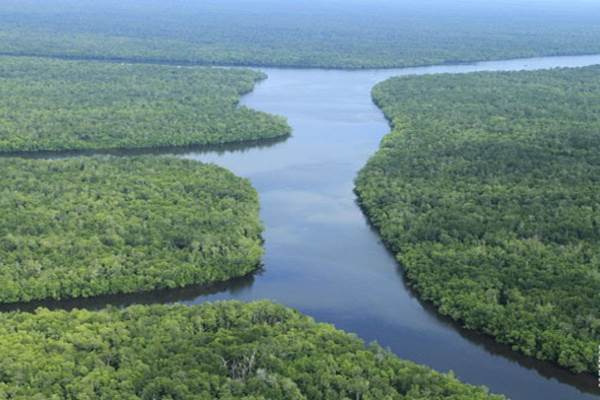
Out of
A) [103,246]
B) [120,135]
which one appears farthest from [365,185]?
[120,135]

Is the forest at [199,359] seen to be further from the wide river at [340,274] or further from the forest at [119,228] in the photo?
the forest at [119,228]

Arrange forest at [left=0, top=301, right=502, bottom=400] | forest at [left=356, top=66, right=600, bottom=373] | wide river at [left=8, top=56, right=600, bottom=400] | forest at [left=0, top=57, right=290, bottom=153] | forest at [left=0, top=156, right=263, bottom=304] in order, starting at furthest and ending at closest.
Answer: forest at [left=0, top=57, right=290, bottom=153] → forest at [left=0, top=156, right=263, bottom=304] → forest at [left=356, top=66, right=600, bottom=373] → wide river at [left=8, top=56, right=600, bottom=400] → forest at [left=0, top=301, right=502, bottom=400]

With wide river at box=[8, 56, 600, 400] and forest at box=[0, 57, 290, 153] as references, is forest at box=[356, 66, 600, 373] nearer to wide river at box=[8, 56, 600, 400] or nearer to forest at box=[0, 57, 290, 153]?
wide river at box=[8, 56, 600, 400]

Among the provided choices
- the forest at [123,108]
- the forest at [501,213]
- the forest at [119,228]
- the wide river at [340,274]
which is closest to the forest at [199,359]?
the wide river at [340,274]

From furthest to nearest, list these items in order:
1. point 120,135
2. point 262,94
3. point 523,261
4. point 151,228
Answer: point 262,94 → point 120,135 → point 151,228 → point 523,261

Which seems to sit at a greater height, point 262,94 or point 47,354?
point 262,94

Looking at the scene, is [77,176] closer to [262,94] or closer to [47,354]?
[47,354]

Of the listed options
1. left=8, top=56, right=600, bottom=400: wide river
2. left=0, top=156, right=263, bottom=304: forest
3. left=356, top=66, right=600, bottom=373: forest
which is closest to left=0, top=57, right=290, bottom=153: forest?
left=8, top=56, right=600, bottom=400: wide river
